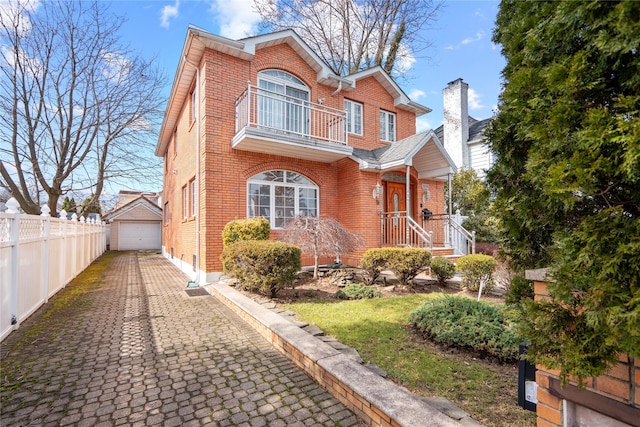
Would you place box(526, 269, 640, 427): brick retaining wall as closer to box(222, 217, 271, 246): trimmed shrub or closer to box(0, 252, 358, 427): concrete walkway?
box(0, 252, 358, 427): concrete walkway

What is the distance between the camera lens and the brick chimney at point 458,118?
17.1 m

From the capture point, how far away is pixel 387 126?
43.7 feet

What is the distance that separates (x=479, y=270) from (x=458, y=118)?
1306cm

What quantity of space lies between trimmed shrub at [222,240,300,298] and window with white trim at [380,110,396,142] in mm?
8565

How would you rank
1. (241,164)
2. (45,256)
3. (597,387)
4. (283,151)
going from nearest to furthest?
(597,387) < (45,256) < (241,164) < (283,151)

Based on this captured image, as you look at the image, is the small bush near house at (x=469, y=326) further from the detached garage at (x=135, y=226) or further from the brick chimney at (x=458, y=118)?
the detached garage at (x=135, y=226)

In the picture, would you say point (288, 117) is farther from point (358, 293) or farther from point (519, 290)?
point (519, 290)

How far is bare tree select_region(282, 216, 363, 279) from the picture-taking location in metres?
7.54

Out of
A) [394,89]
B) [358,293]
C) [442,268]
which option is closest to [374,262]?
[358,293]

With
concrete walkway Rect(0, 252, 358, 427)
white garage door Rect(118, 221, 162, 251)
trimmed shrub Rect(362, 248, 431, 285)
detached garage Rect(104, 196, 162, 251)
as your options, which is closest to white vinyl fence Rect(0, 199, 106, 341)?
concrete walkway Rect(0, 252, 358, 427)

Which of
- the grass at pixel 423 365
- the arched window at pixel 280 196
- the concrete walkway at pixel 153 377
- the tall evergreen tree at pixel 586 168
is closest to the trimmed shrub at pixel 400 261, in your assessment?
the grass at pixel 423 365

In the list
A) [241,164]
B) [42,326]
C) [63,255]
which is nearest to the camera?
[42,326]

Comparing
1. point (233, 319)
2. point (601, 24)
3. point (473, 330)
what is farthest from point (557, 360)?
Result: point (233, 319)

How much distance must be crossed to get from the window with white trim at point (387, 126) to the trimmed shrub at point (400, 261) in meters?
6.88
